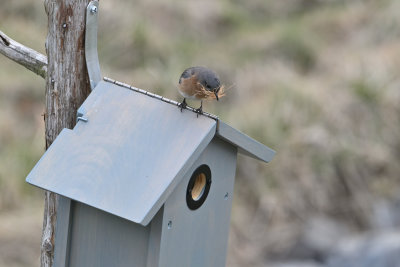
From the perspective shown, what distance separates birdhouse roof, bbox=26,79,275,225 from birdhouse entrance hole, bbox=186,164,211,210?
189 mm

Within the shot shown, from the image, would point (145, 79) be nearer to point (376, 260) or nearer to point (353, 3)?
point (376, 260)

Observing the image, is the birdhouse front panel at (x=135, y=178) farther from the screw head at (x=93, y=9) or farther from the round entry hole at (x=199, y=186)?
the screw head at (x=93, y=9)

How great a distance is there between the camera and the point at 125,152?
7.63 feet

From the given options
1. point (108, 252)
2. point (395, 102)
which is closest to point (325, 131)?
point (395, 102)

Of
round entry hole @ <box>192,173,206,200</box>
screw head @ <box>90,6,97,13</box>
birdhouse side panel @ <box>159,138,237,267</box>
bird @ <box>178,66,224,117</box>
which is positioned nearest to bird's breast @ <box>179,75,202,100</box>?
bird @ <box>178,66,224,117</box>

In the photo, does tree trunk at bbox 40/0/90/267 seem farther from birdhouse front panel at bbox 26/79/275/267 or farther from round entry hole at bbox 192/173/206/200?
round entry hole at bbox 192/173/206/200

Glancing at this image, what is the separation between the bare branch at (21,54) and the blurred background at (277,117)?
2674mm

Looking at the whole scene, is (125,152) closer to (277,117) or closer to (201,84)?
(201,84)

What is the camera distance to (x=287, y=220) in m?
6.07

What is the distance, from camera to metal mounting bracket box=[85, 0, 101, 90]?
2.51 meters

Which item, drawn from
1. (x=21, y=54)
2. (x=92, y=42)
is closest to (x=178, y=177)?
(x=92, y=42)

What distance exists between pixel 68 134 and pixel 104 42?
202 inches

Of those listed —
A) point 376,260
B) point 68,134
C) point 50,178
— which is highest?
point 376,260

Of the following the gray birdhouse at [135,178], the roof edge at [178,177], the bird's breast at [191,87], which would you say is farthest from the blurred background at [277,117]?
the roof edge at [178,177]
